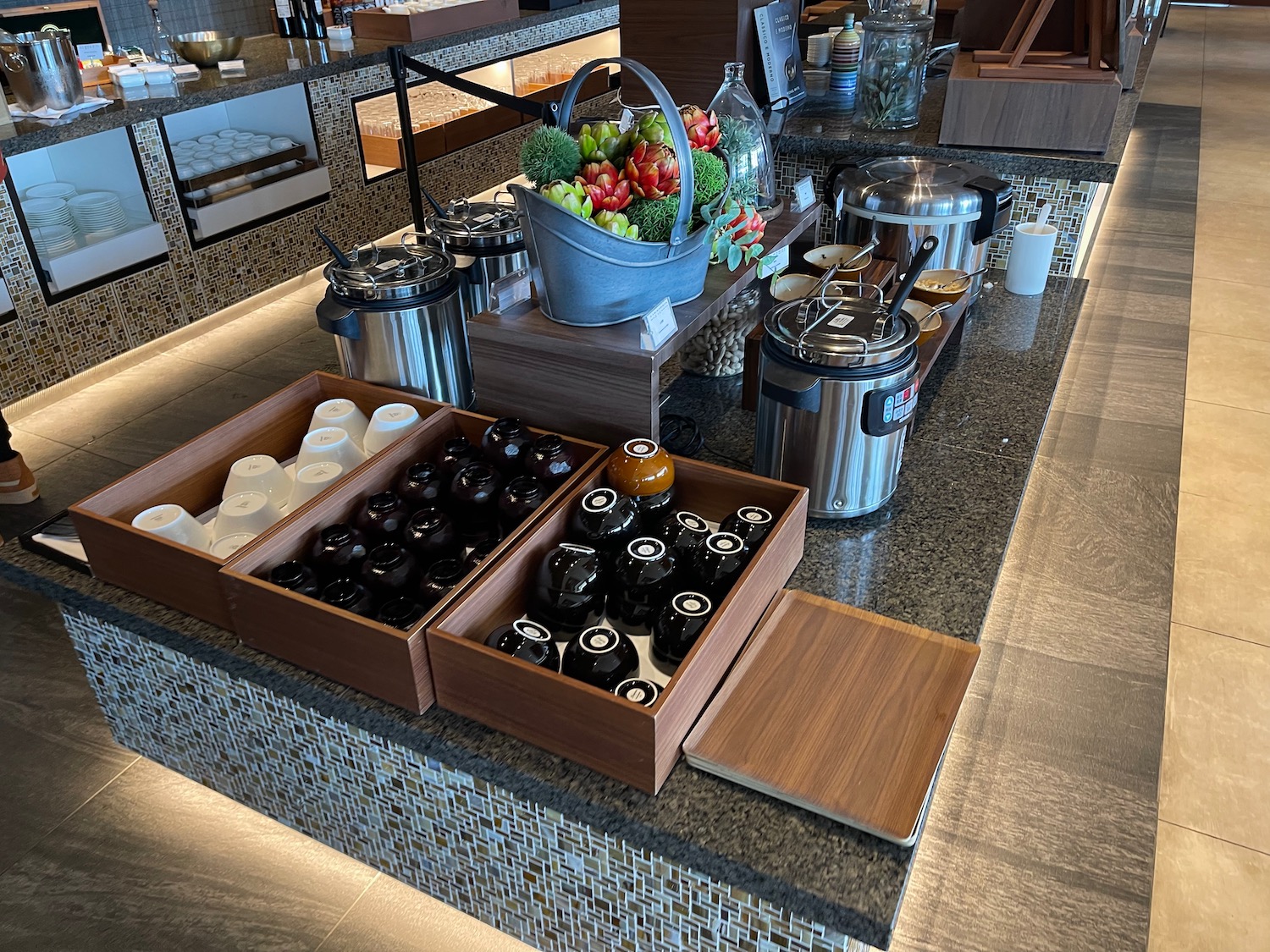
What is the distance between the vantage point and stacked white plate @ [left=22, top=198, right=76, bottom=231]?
311 cm

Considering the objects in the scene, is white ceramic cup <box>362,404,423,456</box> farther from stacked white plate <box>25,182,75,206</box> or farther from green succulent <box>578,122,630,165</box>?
stacked white plate <box>25,182,75,206</box>

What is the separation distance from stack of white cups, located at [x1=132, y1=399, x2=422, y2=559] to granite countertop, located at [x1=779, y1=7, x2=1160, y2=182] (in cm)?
156

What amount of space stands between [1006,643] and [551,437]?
1287 mm

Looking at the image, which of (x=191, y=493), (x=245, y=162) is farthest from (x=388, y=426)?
(x=245, y=162)

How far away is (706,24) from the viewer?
2266 millimetres

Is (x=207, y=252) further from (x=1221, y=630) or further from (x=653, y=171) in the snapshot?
(x=1221, y=630)

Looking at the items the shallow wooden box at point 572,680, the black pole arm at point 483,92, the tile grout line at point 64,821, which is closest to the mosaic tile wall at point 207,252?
the black pole arm at point 483,92

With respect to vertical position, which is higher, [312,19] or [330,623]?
[312,19]

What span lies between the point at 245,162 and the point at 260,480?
2.85 m

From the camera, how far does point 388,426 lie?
140 centimetres

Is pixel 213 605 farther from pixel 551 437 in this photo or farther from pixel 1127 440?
pixel 1127 440

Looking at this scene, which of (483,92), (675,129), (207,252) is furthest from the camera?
(207,252)

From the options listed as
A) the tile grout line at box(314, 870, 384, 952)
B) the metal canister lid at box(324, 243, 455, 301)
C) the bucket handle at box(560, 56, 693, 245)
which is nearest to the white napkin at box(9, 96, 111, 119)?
the metal canister lid at box(324, 243, 455, 301)

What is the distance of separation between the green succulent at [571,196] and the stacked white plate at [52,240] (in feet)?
8.45
